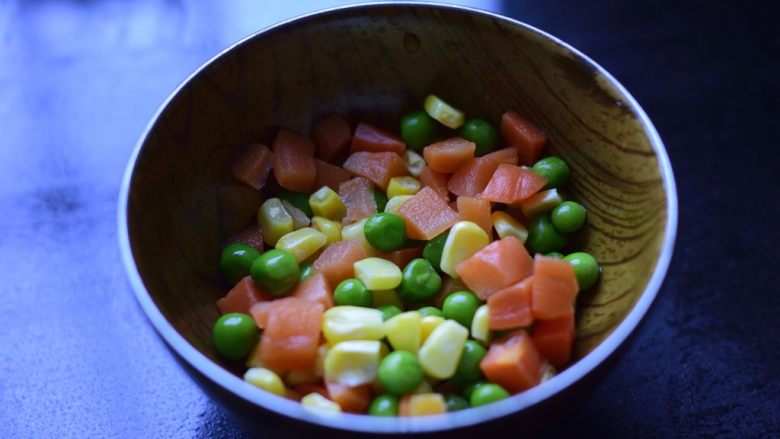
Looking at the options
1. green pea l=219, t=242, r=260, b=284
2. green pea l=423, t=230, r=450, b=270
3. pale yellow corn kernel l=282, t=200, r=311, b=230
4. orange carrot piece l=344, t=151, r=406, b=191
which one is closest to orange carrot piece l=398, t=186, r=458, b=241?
green pea l=423, t=230, r=450, b=270

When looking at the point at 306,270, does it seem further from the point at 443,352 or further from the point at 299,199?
the point at 443,352

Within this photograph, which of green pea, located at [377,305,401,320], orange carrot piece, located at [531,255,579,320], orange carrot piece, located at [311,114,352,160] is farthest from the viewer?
orange carrot piece, located at [311,114,352,160]

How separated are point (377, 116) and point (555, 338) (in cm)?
74

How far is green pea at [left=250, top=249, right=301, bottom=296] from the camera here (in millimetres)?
1606

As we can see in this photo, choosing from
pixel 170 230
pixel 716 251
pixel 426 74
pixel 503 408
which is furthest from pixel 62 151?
pixel 716 251

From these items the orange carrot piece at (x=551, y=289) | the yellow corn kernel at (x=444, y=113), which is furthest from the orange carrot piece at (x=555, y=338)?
the yellow corn kernel at (x=444, y=113)

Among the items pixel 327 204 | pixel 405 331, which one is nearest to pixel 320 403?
pixel 405 331

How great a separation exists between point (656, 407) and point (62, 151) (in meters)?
1.69

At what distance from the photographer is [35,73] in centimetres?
242

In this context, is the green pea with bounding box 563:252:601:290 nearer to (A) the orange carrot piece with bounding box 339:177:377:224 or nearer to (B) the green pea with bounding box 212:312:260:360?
(A) the orange carrot piece with bounding box 339:177:377:224

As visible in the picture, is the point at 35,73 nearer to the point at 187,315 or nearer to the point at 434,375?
the point at 187,315

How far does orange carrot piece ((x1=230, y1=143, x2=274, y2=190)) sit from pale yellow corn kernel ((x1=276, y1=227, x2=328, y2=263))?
0.58ft

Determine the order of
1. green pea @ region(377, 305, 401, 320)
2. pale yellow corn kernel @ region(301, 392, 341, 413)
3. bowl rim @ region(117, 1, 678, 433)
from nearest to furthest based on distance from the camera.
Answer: bowl rim @ region(117, 1, 678, 433) < pale yellow corn kernel @ region(301, 392, 341, 413) < green pea @ region(377, 305, 401, 320)

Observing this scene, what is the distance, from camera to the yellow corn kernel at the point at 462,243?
1595 mm
